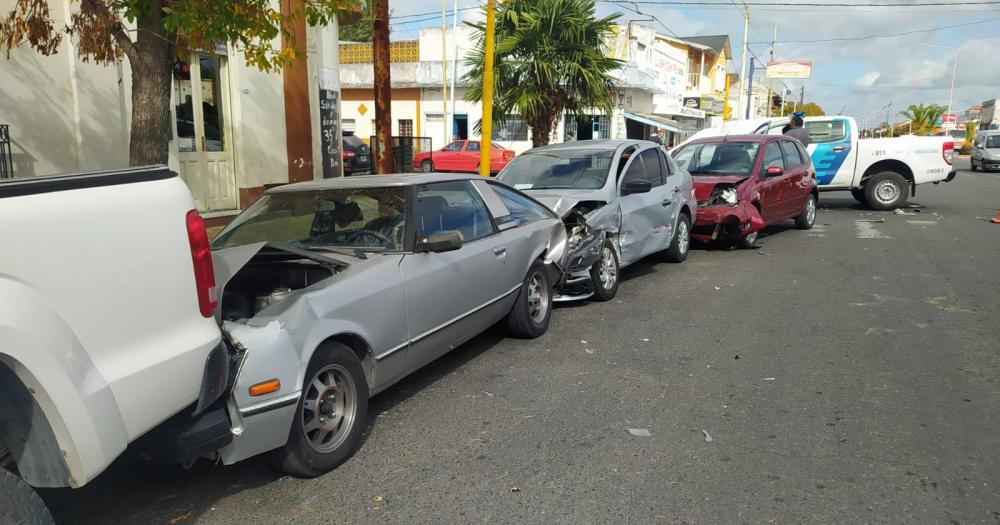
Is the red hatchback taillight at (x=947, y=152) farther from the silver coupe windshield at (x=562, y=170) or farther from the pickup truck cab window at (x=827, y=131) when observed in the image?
the silver coupe windshield at (x=562, y=170)

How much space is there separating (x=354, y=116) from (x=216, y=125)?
2648 cm

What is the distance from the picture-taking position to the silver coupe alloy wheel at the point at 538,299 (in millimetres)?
6059

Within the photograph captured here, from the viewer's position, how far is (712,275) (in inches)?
345

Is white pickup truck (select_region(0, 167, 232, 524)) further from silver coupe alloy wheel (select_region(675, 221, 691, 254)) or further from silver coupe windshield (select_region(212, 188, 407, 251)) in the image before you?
silver coupe alloy wheel (select_region(675, 221, 691, 254))

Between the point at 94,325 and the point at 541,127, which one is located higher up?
the point at 541,127

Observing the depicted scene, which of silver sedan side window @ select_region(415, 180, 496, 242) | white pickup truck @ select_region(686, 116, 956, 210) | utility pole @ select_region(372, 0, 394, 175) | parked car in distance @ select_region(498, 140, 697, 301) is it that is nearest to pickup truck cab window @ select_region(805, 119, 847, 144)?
white pickup truck @ select_region(686, 116, 956, 210)

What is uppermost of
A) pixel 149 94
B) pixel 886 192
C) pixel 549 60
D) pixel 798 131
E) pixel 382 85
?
pixel 549 60

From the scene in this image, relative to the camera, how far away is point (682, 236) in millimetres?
9453

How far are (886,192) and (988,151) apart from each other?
70.5 ft

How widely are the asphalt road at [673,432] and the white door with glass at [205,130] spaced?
279 inches

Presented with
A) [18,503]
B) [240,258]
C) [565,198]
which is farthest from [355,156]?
[18,503]

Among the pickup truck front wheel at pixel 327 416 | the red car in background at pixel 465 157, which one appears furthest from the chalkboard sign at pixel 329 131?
the red car in background at pixel 465 157

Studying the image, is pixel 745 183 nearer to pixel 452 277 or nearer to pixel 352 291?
pixel 452 277

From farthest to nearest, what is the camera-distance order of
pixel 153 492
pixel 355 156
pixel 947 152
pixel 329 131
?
pixel 355 156, pixel 947 152, pixel 329 131, pixel 153 492
